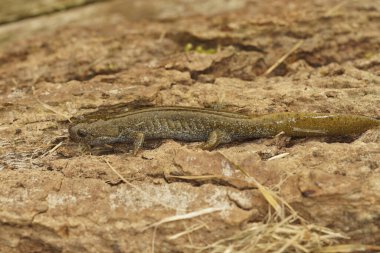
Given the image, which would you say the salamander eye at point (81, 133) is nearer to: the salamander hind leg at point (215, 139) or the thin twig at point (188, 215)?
the salamander hind leg at point (215, 139)

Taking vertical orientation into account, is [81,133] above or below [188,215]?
above

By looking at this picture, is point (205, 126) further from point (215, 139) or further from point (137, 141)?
point (137, 141)

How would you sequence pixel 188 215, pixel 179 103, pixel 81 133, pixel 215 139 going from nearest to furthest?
pixel 188 215
pixel 215 139
pixel 81 133
pixel 179 103

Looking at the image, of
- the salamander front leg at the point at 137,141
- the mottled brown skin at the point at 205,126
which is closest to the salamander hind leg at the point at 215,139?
the mottled brown skin at the point at 205,126

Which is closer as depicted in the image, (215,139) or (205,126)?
(215,139)

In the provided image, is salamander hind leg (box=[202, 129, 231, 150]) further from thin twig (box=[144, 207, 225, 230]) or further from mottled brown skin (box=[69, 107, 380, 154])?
thin twig (box=[144, 207, 225, 230])

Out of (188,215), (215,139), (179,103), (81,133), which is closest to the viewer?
(188,215)

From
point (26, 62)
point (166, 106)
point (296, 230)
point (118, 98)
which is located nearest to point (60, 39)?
point (26, 62)

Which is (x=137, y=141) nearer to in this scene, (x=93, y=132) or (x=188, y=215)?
(x=93, y=132)

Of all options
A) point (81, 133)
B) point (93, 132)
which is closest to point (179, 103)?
point (93, 132)
